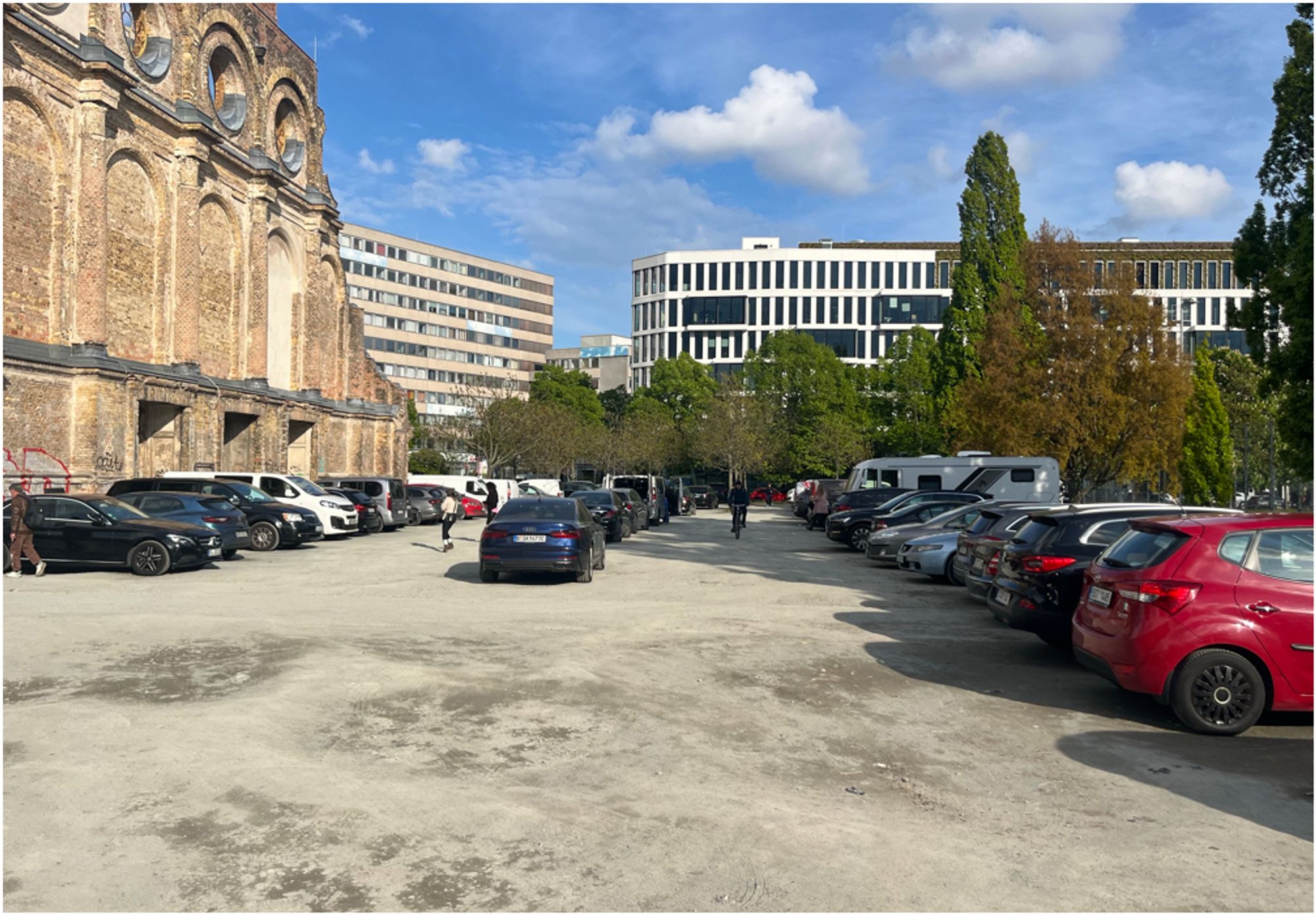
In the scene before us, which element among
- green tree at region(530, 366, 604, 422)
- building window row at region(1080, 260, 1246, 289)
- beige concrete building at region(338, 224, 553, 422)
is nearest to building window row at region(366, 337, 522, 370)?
beige concrete building at region(338, 224, 553, 422)

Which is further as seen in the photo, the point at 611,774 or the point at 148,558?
the point at 148,558

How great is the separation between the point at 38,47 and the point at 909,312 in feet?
257

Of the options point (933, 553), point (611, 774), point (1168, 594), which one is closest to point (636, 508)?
point (933, 553)

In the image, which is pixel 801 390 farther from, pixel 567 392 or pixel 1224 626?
pixel 1224 626

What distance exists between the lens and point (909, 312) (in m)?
98.2

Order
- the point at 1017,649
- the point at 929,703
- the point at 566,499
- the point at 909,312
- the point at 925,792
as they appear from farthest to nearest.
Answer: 1. the point at 909,312
2. the point at 566,499
3. the point at 1017,649
4. the point at 929,703
5. the point at 925,792

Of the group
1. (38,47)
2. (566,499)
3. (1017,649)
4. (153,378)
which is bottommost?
(1017,649)

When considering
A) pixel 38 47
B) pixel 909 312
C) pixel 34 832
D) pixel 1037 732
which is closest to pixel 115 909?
pixel 34 832

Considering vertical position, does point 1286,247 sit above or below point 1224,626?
above

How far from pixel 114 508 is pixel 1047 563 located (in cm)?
1636

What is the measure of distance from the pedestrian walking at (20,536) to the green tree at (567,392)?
74089mm

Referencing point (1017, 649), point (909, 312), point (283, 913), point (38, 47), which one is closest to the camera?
point (283, 913)

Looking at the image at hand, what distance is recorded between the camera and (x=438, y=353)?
112 meters

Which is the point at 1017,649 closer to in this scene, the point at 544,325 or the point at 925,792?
the point at 925,792
